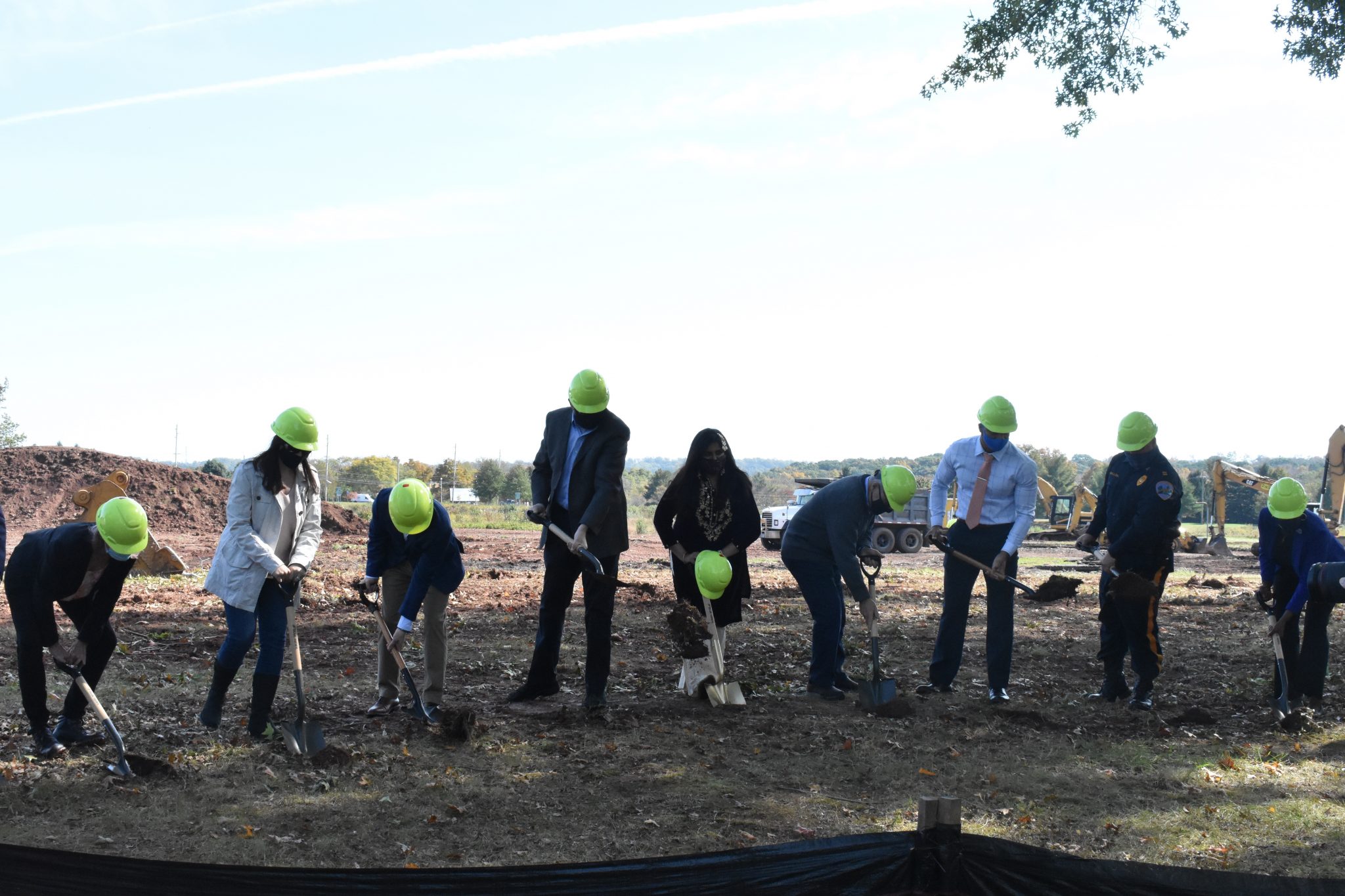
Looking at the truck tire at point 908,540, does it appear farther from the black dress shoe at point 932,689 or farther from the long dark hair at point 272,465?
the long dark hair at point 272,465

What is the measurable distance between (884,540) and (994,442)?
20156 mm

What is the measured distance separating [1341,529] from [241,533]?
84.6 ft

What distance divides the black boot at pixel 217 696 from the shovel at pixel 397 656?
72cm

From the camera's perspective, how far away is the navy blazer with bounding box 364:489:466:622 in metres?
5.72

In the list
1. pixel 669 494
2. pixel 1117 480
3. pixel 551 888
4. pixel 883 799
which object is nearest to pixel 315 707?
pixel 669 494

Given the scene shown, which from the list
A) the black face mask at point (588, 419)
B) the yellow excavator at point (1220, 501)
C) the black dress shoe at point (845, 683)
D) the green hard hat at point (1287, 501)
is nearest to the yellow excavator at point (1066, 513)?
the yellow excavator at point (1220, 501)

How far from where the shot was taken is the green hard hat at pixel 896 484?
6469mm

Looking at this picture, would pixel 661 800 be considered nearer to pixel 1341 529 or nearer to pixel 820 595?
pixel 820 595

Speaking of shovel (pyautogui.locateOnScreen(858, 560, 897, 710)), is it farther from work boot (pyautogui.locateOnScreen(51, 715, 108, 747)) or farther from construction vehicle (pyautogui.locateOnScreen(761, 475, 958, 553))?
construction vehicle (pyautogui.locateOnScreen(761, 475, 958, 553))

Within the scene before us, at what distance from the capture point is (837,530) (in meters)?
6.61

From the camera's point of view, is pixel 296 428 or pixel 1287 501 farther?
pixel 1287 501

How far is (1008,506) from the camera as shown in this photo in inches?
271

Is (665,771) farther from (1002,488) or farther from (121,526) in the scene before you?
(1002,488)

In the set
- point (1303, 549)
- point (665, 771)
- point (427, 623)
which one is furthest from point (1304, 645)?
point (427, 623)
